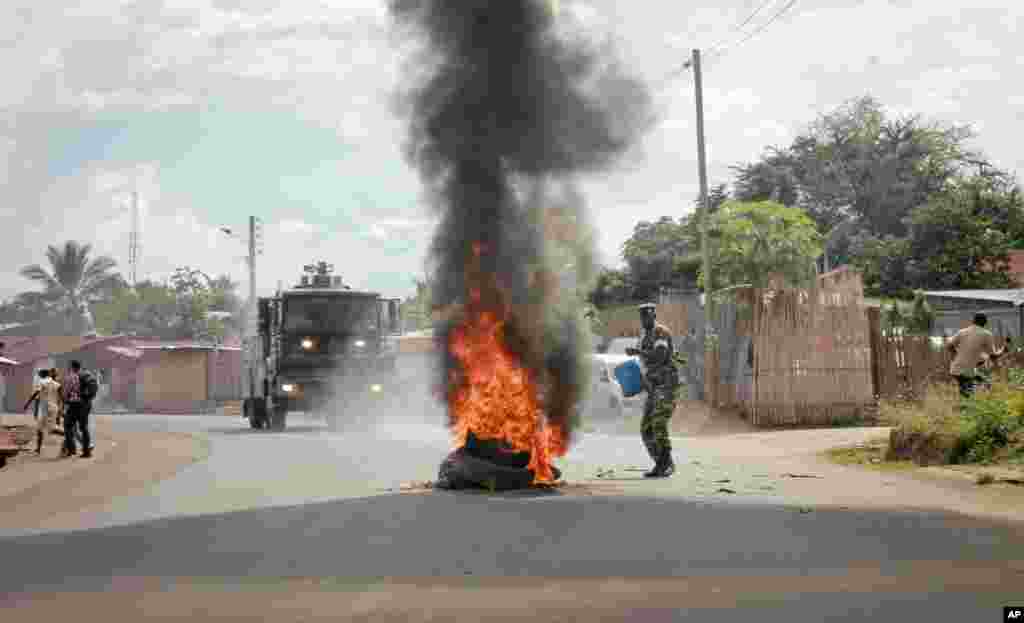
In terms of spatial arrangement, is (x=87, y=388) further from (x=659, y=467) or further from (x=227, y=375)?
(x=227, y=375)

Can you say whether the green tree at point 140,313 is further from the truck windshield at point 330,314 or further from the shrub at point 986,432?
the shrub at point 986,432

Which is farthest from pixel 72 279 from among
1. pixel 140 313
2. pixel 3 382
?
pixel 3 382

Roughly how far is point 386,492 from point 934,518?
17.5 feet

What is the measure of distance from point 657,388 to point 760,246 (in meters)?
28.2

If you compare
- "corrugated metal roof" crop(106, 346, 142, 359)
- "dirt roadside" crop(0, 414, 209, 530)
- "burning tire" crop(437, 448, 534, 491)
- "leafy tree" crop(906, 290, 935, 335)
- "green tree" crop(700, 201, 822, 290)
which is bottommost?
"dirt roadside" crop(0, 414, 209, 530)

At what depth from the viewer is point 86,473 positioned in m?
17.6

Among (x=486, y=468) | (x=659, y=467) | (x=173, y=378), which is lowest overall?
(x=659, y=467)

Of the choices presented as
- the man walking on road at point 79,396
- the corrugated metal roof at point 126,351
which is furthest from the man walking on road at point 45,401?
the corrugated metal roof at point 126,351

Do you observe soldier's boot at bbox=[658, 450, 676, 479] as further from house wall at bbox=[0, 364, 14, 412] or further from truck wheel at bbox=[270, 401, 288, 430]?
house wall at bbox=[0, 364, 14, 412]

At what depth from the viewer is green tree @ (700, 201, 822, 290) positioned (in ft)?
133

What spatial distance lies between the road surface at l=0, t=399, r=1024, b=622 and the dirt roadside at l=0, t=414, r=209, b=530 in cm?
73

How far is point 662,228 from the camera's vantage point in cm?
5750

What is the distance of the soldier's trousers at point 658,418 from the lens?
43.7ft

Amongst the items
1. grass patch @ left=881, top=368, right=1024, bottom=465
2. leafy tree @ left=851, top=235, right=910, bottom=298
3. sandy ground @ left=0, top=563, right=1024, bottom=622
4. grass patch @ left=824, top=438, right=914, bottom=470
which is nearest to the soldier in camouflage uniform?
grass patch @ left=824, top=438, right=914, bottom=470
